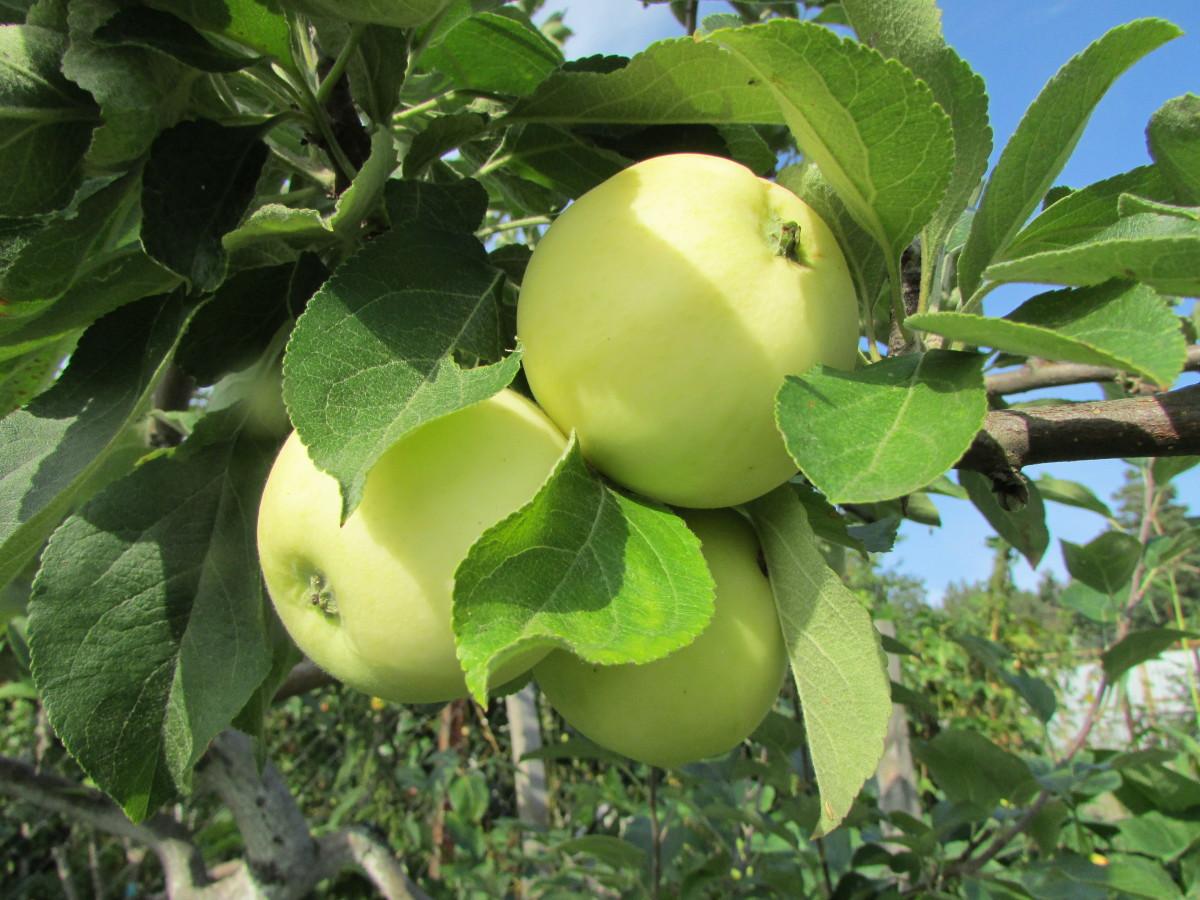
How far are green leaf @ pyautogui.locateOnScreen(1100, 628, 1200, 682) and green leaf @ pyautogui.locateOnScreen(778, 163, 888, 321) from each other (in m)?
1.25

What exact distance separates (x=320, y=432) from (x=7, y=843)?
12.9 feet

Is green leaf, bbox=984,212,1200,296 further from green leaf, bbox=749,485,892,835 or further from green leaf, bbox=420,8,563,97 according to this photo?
green leaf, bbox=420,8,563,97

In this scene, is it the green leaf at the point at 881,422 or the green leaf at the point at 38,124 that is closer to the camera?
the green leaf at the point at 881,422

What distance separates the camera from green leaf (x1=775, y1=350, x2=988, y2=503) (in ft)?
1.51

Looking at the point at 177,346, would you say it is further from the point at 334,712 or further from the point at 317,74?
the point at 334,712

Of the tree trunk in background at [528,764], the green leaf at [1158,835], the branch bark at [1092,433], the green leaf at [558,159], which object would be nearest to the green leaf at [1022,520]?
the branch bark at [1092,433]

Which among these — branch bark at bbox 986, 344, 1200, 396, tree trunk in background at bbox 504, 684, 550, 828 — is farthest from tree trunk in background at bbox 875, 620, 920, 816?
branch bark at bbox 986, 344, 1200, 396

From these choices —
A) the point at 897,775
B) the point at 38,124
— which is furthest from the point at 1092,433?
the point at 897,775

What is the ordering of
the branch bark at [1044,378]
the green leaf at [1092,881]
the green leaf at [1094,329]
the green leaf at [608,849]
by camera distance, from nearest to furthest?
1. the green leaf at [1094,329]
2. the branch bark at [1044,378]
3. the green leaf at [1092,881]
4. the green leaf at [608,849]

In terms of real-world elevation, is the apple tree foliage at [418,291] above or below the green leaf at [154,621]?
above

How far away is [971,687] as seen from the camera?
183 inches

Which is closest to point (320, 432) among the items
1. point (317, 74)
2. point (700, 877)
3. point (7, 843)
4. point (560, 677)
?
point (560, 677)

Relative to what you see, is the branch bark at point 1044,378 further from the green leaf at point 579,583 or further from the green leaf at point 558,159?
the green leaf at point 579,583

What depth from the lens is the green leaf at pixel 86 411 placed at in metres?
0.65
